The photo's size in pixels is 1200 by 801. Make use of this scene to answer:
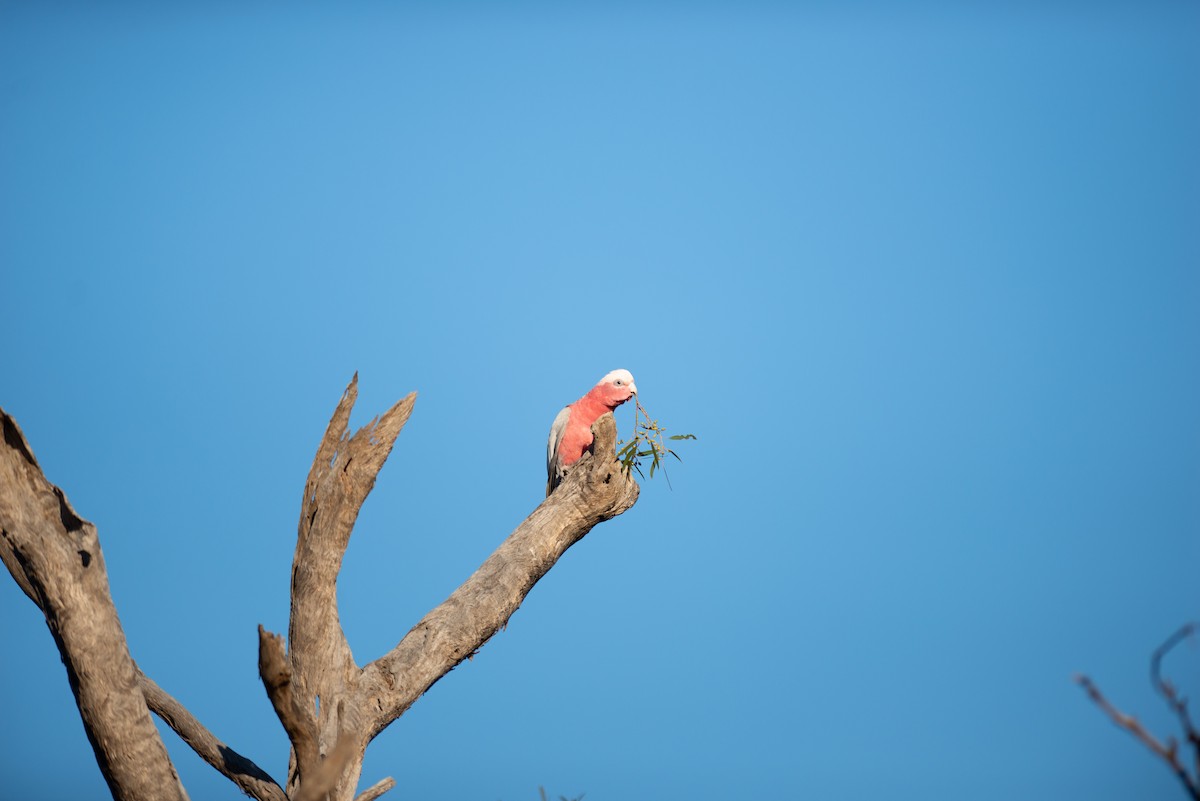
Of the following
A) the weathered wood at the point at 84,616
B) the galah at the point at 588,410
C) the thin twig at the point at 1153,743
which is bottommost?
the thin twig at the point at 1153,743

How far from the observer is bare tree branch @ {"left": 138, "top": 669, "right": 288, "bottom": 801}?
17.0 feet

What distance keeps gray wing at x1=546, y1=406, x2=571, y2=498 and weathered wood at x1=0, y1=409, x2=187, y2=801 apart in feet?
13.9

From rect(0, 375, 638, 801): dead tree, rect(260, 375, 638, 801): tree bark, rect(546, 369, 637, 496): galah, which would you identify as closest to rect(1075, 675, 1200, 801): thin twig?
rect(0, 375, 638, 801): dead tree

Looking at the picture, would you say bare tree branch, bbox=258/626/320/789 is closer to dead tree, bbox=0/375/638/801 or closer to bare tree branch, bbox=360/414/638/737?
dead tree, bbox=0/375/638/801

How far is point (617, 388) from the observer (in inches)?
320

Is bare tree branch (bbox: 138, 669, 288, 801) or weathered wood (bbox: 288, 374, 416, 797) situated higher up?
weathered wood (bbox: 288, 374, 416, 797)

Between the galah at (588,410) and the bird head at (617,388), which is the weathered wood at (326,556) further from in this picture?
the bird head at (617,388)

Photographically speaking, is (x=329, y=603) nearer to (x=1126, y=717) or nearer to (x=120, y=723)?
(x=120, y=723)

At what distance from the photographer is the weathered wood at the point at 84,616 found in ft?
14.7

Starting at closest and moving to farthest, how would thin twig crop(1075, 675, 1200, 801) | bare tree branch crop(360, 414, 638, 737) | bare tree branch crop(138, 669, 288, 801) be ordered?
thin twig crop(1075, 675, 1200, 801), bare tree branch crop(138, 669, 288, 801), bare tree branch crop(360, 414, 638, 737)

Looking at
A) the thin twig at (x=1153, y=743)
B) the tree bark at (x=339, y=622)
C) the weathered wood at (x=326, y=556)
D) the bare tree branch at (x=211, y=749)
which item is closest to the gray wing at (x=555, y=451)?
the tree bark at (x=339, y=622)

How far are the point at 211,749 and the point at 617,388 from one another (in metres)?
4.18

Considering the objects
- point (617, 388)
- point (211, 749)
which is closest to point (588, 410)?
point (617, 388)

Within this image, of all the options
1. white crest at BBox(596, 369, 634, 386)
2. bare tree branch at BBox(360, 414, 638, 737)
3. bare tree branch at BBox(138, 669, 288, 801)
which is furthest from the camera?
white crest at BBox(596, 369, 634, 386)
